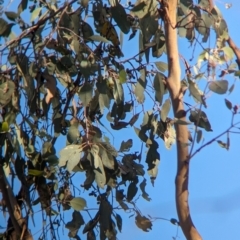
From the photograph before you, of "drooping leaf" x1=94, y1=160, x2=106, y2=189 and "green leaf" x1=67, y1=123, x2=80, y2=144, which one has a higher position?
"green leaf" x1=67, y1=123, x2=80, y2=144

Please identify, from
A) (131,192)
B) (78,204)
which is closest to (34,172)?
(78,204)

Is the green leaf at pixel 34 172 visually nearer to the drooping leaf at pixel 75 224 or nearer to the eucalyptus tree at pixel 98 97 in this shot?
the eucalyptus tree at pixel 98 97

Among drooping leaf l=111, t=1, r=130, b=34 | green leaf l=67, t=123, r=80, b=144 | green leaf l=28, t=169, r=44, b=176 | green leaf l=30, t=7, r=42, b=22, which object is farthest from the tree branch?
drooping leaf l=111, t=1, r=130, b=34

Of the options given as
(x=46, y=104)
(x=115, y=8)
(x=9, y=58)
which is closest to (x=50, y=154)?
(x=46, y=104)

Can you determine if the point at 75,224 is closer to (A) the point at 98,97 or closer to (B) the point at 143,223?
(B) the point at 143,223

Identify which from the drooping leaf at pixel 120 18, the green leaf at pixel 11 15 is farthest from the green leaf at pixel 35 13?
the drooping leaf at pixel 120 18

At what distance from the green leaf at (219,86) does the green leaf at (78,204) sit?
→ 427 mm

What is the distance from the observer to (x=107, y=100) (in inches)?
51.1

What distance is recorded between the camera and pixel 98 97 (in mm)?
1358

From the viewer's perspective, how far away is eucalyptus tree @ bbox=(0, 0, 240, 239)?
124 cm

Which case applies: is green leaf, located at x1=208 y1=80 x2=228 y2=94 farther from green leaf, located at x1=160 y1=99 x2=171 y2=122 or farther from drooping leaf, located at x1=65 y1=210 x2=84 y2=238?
drooping leaf, located at x1=65 y1=210 x2=84 y2=238

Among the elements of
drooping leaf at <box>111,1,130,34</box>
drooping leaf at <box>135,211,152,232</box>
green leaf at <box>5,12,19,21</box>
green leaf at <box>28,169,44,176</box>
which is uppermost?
green leaf at <box>5,12,19,21</box>

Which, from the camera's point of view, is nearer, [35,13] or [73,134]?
[73,134]

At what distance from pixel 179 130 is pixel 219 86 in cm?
12
